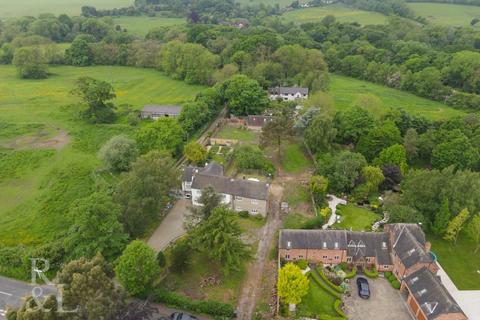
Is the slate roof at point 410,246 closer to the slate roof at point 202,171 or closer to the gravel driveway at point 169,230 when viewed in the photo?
the gravel driveway at point 169,230

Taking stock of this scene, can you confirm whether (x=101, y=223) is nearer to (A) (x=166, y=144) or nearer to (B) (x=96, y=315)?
(B) (x=96, y=315)

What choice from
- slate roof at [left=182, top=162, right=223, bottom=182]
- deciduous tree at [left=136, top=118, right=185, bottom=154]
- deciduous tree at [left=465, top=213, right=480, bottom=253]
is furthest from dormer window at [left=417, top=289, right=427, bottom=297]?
deciduous tree at [left=136, top=118, right=185, bottom=154]

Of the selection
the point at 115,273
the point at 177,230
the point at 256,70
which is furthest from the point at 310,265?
the point at 256,70

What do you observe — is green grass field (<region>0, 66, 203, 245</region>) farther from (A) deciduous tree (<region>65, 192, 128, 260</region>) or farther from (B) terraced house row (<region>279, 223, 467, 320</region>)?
(B) terraced house row (<region>279, 223, 467, 320</region>)

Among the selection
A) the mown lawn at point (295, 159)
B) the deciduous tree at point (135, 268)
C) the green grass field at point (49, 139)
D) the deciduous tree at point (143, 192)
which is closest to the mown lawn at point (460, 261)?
the mown lawn at point (295, 159)

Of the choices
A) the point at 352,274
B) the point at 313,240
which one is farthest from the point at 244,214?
the point at 352,274

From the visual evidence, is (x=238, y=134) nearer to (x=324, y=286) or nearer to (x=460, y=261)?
(x=324, y=286)
